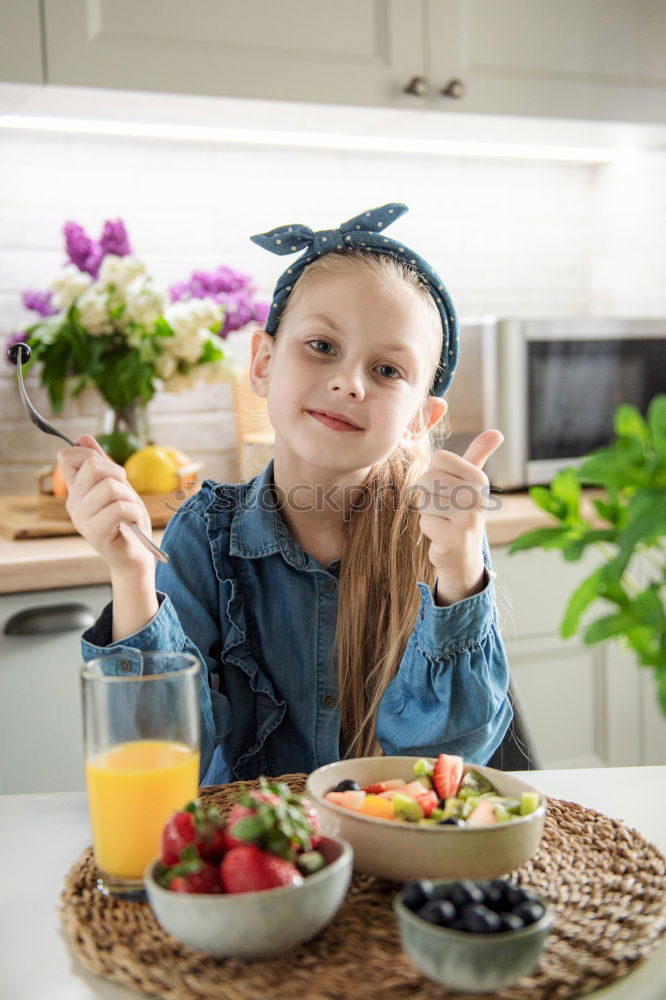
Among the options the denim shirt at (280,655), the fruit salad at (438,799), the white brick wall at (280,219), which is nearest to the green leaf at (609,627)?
the fruit salad at (438,799)

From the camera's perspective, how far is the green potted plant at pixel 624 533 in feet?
1.86

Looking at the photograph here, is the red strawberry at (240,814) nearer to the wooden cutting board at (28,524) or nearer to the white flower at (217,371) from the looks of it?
the wooden cutting board at (28,524)

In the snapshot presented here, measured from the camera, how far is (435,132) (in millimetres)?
2369

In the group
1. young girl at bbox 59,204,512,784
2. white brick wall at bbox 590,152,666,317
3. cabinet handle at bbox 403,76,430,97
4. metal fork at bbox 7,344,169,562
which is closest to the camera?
metal fork at bbox 7,344,169,562

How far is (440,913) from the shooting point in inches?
23.0

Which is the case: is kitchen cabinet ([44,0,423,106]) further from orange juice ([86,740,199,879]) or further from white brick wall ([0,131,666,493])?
orange juice ([86,740,199,879])

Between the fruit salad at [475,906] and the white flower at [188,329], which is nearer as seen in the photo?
the fruit salad at [475,906]

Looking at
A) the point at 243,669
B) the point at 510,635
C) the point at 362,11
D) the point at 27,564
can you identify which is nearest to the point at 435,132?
the point at 362,11

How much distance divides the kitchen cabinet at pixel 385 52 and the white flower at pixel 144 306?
386 millimetres

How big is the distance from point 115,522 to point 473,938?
53cm

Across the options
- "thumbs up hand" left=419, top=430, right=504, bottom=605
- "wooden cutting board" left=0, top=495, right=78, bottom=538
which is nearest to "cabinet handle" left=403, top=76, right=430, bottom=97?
"wooden cutting board" left=0, top=495, right=78, bottom=538

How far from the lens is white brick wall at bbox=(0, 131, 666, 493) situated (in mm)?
2336

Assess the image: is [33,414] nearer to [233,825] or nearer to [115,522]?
[115,522]

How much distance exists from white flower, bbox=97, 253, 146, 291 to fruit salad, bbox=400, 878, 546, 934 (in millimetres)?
1662
